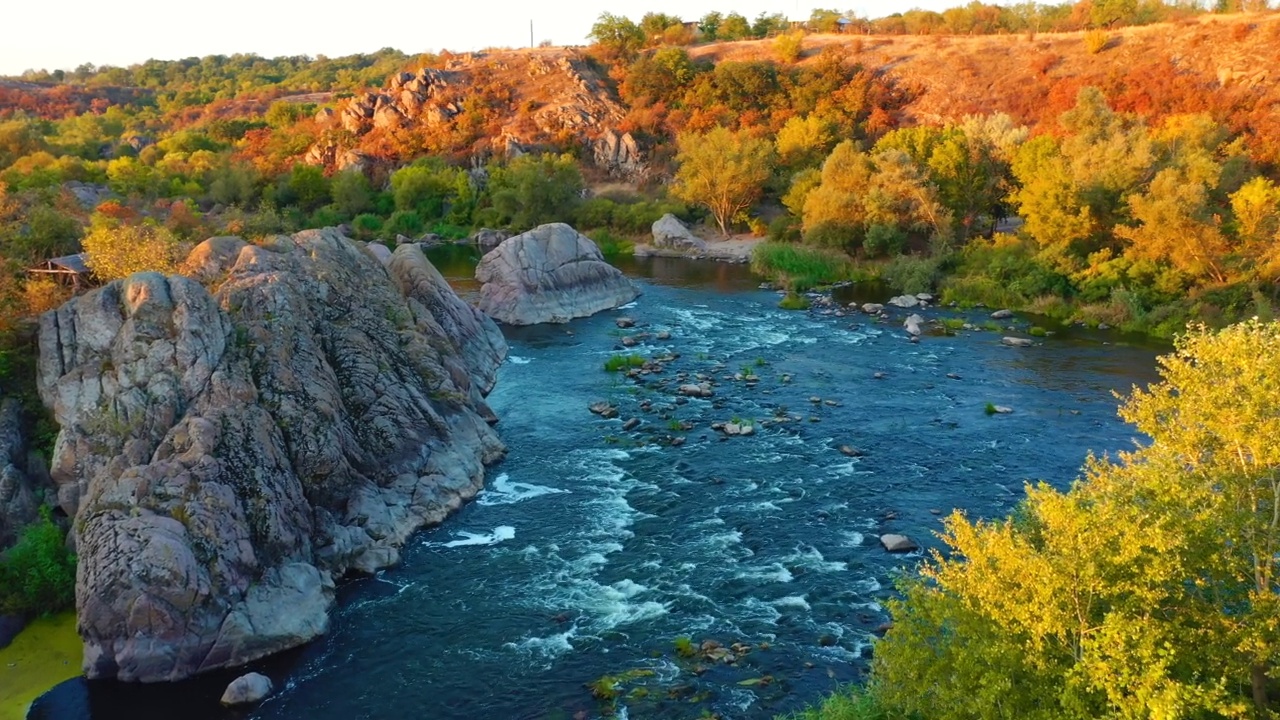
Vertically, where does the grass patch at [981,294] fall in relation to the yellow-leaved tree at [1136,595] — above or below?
below

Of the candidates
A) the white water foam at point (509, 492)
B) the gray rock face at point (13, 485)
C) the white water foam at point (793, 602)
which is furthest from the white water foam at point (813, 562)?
the gray rock face at point (13, 485)

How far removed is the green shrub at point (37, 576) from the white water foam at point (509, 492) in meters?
12.2

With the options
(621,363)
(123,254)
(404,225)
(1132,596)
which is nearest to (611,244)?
(404,225)

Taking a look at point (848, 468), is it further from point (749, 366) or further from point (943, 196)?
point (943, 196)

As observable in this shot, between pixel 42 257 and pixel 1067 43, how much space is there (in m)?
104

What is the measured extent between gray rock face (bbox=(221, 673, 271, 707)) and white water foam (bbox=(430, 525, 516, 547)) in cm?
765

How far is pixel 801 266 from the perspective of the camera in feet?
221

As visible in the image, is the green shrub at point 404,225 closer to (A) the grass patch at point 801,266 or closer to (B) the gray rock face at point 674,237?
(B) the gray rock face at point 674,237

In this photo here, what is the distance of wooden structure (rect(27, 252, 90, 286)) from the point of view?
32312mm

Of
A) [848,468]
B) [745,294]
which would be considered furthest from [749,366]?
[745,294]

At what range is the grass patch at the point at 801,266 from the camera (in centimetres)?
6562

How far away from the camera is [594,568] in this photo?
26.1 m

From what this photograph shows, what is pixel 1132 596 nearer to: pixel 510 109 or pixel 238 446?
pixel 238 446

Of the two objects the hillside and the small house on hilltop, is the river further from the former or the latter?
the hillside
